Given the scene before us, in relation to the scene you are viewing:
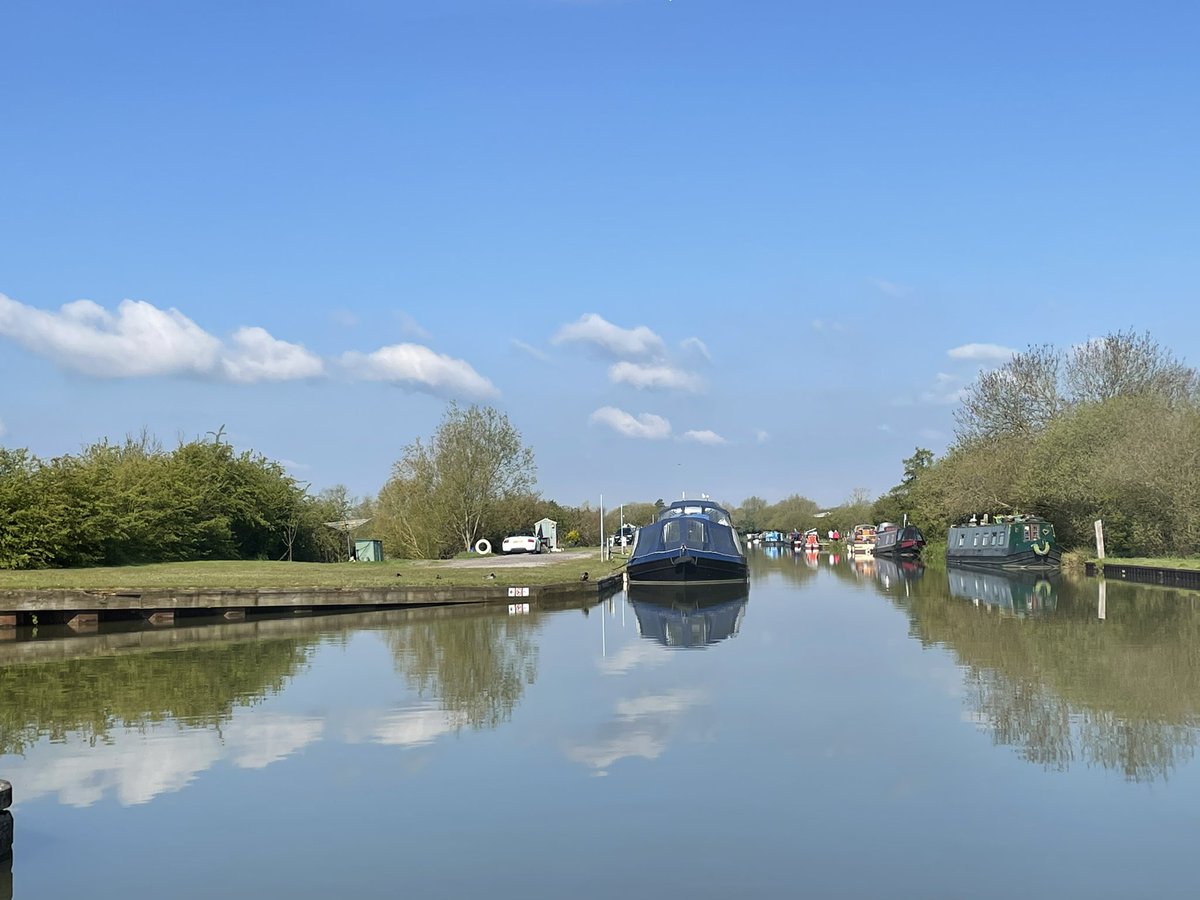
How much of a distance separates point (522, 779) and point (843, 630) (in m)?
15.9

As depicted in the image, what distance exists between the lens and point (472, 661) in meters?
19.7

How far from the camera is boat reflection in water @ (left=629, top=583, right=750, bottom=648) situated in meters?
24.9

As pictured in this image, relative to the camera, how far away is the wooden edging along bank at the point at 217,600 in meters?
26.5

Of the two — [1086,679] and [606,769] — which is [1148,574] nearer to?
[1086,679]

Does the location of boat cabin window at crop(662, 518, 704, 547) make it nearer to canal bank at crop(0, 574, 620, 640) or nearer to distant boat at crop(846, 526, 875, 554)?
canal bank at crop(0, 574, 620, 640)

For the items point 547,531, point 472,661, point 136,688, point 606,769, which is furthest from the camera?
point 547,531

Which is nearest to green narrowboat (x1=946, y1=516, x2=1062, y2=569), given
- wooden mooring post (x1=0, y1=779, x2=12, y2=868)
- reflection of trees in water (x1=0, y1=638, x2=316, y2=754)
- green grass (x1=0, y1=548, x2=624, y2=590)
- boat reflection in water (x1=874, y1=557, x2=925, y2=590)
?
boat reflection in water (x1=874, y1=557, x2=925, y2=590)

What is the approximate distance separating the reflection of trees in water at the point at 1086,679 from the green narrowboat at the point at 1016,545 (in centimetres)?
1955

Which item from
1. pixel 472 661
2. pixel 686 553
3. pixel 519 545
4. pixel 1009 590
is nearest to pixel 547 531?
pixel 519 545

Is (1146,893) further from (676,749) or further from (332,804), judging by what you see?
(332,804)

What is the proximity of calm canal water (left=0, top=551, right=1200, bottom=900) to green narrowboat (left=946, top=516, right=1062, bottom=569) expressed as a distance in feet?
93.9

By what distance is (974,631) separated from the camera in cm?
2461

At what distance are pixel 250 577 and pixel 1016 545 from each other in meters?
32.7

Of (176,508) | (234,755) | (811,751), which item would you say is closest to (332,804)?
(234,755)
